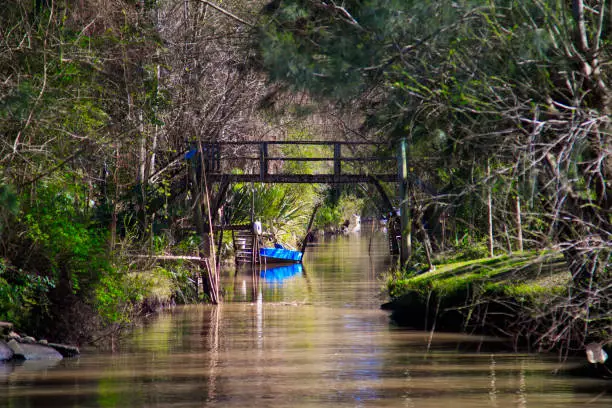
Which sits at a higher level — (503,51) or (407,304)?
(503,51)

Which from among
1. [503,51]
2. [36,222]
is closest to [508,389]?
[503,51]

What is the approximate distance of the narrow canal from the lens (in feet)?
44.0

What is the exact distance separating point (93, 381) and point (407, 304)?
348 inches

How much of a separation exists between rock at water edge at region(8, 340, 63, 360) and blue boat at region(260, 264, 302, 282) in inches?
711

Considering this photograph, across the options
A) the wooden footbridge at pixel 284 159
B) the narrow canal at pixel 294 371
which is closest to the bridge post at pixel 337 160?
the wooden footbridge at pixel 284 159

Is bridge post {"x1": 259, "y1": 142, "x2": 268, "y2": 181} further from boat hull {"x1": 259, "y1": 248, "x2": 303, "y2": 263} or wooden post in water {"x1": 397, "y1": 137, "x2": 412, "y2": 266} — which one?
boat hull {"x1": 259, "y1": 248, "x2": 303, "y2": 263}

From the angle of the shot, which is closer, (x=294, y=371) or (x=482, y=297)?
(x=294, y=371)

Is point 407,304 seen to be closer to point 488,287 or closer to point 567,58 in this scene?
point 488,287

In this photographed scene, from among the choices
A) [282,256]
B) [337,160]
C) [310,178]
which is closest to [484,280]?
[337,160]

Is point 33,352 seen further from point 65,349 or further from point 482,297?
point 482,297

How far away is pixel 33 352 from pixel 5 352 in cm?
46

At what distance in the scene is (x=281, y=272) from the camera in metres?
38.5

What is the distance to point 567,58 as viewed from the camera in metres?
10.7

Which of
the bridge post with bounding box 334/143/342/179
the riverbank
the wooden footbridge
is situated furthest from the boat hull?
the riverbank
